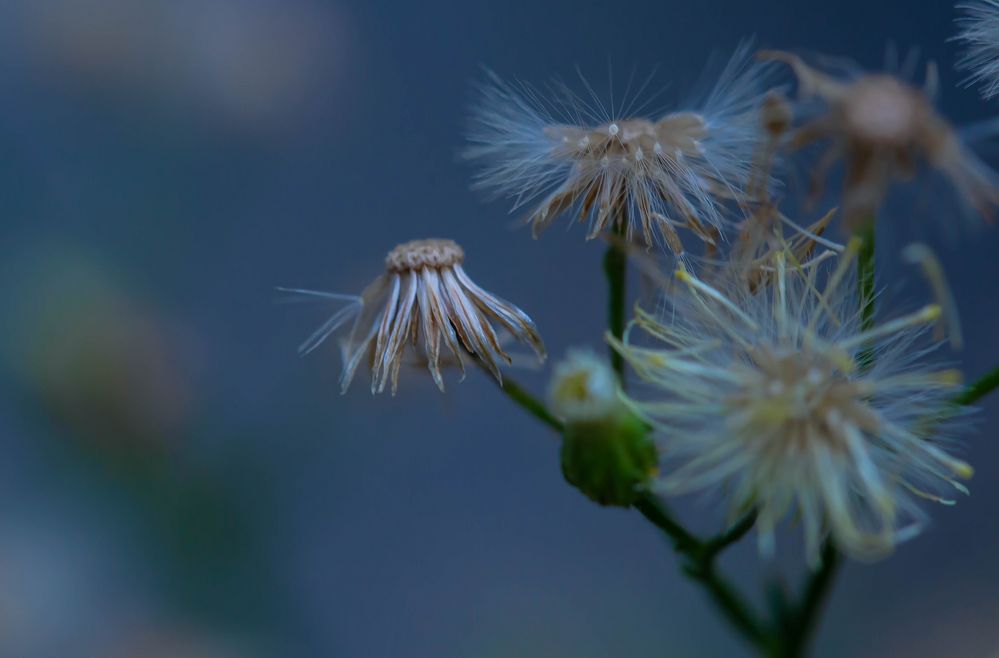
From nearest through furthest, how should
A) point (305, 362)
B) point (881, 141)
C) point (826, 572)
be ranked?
point (881, 141)
point (826, 572)
point (305, 362)

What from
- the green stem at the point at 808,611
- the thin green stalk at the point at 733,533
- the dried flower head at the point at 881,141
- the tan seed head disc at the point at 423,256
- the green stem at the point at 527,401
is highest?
the tan seed head disc at the point at 423,256

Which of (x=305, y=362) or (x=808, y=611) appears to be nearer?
(x=808, y=611)

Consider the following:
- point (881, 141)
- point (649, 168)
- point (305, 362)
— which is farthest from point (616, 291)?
point (305, 362)

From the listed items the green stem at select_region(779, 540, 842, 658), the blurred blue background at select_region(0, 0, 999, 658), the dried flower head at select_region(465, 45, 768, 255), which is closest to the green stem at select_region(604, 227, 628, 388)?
the dried flower head at select_region(465, 45, 768, 255)

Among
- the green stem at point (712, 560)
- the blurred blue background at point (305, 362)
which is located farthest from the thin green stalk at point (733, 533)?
the blurred blue background at point (305, 362)

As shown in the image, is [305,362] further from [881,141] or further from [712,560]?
[881,141]

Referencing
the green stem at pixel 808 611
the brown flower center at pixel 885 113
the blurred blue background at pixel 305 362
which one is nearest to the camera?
the brown flower center at pixel 885 113

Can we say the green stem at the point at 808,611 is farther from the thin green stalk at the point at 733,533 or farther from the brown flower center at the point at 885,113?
the brown flower center at the point at 885,113

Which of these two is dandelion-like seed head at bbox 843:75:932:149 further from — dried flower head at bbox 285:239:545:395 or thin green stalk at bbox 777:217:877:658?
dried flower head at bbox 285:239:545:395
